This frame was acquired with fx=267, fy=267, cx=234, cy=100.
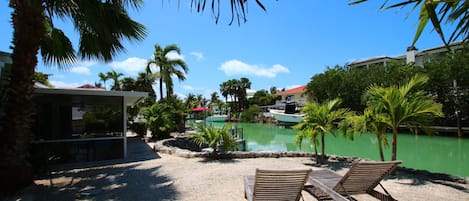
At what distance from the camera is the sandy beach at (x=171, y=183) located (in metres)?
4.59

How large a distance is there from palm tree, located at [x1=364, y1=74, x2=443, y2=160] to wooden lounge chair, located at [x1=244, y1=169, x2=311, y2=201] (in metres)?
3.58

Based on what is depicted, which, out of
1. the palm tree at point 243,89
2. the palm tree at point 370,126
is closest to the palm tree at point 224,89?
the palm tree at point 243,89

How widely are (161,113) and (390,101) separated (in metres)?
10.5

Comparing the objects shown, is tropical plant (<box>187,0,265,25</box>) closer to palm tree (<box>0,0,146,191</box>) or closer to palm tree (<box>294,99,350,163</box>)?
palm tree (<box>0,0,146,191</box>)

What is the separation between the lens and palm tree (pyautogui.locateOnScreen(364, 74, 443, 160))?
18.9ft

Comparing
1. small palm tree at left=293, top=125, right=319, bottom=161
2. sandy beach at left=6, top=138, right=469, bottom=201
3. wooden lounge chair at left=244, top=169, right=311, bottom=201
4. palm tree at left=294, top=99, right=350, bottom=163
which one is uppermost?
palm tree at left=294, top=99, right=350, bottom=163

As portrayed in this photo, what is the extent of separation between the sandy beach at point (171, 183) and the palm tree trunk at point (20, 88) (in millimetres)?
499

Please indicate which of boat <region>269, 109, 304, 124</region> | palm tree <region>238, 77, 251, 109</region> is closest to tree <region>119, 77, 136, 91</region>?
boat <region>269, 109, 304, 124</region>

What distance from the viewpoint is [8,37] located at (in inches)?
198

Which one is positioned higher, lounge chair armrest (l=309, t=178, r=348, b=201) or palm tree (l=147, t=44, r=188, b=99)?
palm tree (l=147, t=44, r=188, b=99)

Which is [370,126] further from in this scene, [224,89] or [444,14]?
[224,89]

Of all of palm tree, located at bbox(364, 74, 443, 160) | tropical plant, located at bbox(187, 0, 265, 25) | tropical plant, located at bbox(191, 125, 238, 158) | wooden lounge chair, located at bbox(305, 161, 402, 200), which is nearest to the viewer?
tropical plant, located at bbox(187, 0, 265, 25)

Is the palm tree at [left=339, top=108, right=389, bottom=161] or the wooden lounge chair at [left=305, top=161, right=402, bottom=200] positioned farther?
the palm tree at [left=339, top=108, right=389, bottom=161]

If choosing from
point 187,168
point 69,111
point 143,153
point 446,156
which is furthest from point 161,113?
point 446,156
